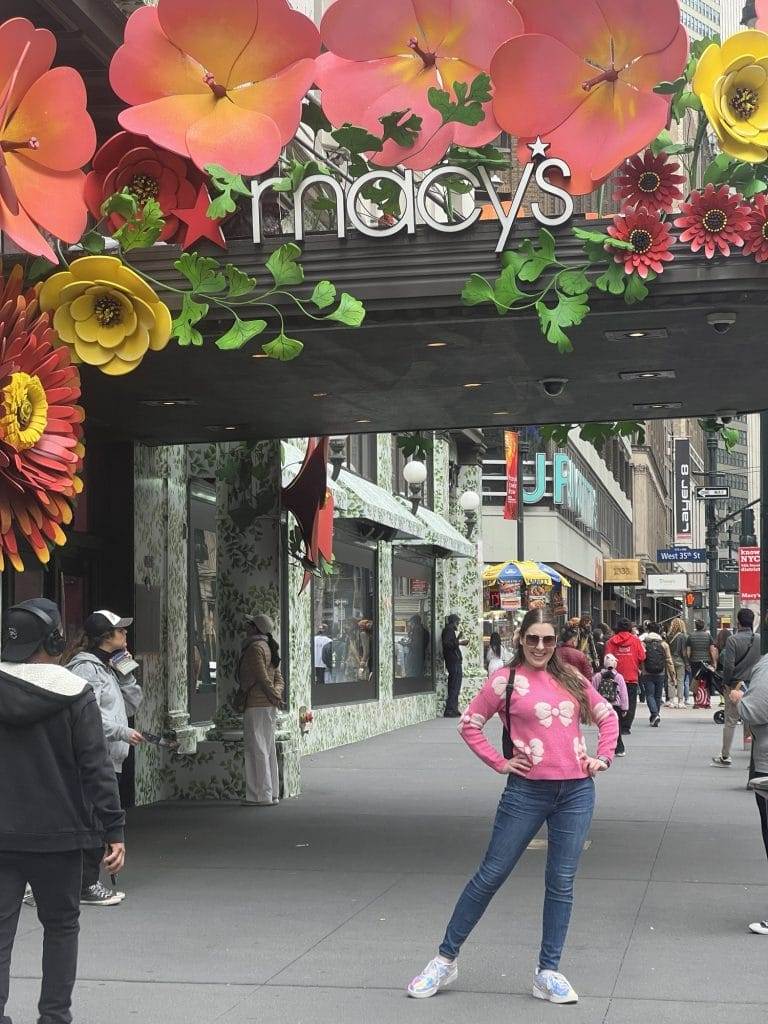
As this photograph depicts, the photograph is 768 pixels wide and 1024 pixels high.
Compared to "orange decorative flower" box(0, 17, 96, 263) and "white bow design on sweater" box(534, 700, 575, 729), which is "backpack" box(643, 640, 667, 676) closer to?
"orange decorative flower" box(0, 17, 96, 263)

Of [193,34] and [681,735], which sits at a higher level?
[193,34]

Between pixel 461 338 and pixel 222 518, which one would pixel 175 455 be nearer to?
pixel 222 518

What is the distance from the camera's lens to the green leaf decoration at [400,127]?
8.99 meters

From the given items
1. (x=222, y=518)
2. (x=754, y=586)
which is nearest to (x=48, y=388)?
(x=222, y=518)

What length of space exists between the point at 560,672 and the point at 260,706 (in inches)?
323

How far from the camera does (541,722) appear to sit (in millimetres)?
7172

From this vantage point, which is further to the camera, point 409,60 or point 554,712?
point 409,60

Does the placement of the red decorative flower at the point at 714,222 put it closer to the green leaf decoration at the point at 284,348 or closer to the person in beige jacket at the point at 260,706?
the green leaf decoration at the point at 284,348

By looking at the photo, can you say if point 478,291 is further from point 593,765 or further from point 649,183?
point 593,765

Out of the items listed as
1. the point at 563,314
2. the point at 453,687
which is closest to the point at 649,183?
the point at 563,314

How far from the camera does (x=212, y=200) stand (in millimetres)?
9273

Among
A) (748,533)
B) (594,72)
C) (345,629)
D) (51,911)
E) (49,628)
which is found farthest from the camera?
(748,533)

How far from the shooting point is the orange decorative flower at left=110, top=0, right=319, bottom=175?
28.4 feet

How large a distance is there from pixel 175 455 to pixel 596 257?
829cm
